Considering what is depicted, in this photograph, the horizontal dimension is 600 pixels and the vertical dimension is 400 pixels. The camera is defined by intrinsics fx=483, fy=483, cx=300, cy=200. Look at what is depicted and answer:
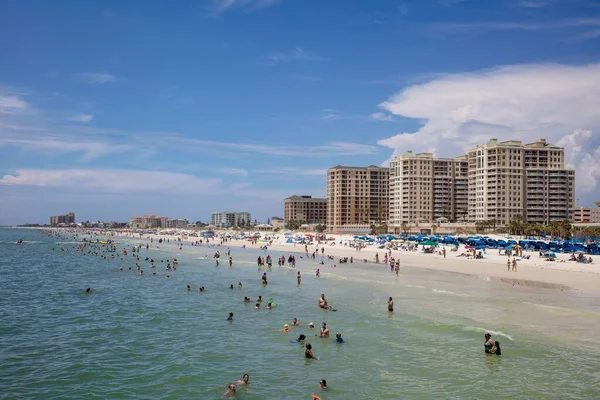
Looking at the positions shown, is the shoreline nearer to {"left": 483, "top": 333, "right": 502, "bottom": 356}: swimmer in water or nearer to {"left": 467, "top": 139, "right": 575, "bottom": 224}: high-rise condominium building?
{"left": 483, "top": 333, "right": 502, "bottom": 356}: swimmer in water

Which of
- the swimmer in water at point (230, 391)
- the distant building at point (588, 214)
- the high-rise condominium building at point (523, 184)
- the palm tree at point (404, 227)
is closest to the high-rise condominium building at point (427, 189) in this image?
the palm tree at point (404, 227)

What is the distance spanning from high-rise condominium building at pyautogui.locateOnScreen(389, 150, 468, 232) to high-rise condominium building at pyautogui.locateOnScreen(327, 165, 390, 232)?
2417cm

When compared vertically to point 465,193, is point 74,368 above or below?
below

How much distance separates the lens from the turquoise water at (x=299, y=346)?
1759cm

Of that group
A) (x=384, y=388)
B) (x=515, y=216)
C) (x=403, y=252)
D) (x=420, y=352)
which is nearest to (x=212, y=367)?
(x=384, y=388)

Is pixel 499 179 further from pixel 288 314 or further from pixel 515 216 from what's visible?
pixel 288 314

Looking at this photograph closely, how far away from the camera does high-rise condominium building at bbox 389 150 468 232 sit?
151375 mm

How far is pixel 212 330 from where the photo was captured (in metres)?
26.5

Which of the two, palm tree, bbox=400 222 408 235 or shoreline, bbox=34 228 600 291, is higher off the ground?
palm tree, bbox=400 222 408 235

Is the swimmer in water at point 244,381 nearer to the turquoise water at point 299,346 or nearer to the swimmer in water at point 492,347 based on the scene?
the turquoise water at point 299,346

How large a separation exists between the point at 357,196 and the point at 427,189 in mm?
35408

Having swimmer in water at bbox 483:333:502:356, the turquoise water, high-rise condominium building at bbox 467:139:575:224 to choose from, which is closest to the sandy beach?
the turquoise water

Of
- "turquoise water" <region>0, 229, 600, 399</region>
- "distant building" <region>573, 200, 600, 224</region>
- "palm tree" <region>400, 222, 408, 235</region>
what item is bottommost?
"turquoise water" <region>0, 229, 600, 399</region>

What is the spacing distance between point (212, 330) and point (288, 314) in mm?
5796
